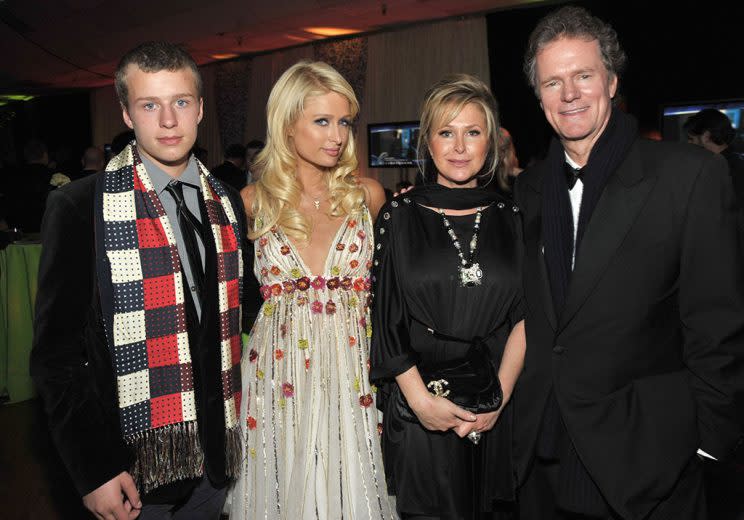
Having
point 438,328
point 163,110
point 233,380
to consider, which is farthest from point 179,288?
point 438,328

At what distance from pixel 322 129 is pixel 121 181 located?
81cm

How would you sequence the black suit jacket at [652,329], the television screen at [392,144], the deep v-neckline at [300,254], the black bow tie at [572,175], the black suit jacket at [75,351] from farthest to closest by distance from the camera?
the television screen at [392,144], the deep v-neckline at [300,254], the black bow tie at [572,175], the black suit jacket at [652,329], the black suit jacket at [75,351]

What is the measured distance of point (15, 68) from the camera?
45.3ft

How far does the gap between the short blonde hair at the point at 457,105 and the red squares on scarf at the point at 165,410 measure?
4.05 feet

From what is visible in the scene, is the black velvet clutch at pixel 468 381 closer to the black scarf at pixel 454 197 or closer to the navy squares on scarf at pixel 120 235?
the black scarf at pixel 454 197

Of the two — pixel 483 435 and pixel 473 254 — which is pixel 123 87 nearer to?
pixel 473 254

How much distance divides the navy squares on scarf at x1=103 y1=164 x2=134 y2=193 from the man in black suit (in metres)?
1.25

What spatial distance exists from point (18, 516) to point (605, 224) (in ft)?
10.6

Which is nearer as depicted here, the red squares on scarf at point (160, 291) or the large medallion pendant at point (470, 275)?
the red squares on scarf at point (160, 291)

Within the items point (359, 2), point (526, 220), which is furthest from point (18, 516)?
point (359, 2)

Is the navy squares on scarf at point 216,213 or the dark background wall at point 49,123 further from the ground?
the dark background wall at point 49,123

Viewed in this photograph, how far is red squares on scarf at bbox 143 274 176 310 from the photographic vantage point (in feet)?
5.61

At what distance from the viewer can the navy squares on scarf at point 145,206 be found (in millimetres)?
1762

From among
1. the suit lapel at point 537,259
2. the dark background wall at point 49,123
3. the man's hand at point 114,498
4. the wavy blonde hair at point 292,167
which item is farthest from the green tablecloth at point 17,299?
the dark background wall at point 49,123
